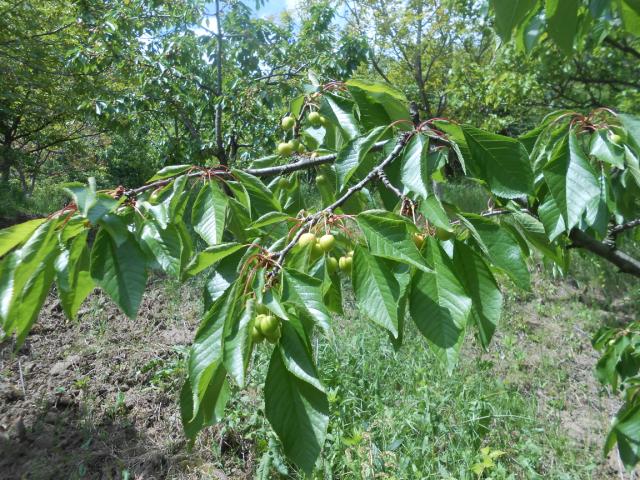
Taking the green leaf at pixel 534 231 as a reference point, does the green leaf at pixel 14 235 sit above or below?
above

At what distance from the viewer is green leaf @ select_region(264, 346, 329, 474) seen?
2.08ft

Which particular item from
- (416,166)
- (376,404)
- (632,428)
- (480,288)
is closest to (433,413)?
(376,404)

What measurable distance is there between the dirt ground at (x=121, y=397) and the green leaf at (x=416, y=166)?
2.12 meters

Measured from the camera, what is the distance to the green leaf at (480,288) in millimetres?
693

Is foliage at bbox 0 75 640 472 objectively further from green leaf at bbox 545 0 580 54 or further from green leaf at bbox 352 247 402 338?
green leaf at bbox 545 0 580 54

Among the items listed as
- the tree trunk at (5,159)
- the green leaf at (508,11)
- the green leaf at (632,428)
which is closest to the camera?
the green leaf at (508,11)

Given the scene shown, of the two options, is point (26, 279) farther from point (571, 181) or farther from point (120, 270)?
point (571, 181)

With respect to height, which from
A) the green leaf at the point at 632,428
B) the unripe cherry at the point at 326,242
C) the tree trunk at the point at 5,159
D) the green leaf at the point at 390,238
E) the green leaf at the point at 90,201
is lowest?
the green leaf at the point at 632,428

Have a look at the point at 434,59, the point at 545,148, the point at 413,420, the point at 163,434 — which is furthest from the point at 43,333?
the point at 434,59

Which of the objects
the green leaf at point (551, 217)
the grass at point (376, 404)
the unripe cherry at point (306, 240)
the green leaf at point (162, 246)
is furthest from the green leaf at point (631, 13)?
the grass at point (376, 404)

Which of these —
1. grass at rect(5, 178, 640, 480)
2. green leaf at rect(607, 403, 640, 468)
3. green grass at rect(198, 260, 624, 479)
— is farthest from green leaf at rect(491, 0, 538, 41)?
grass at rect(5, 178, 640, 480)

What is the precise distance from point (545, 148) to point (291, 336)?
732mm

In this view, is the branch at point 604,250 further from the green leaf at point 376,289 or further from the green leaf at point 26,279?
the green leaf at point 26,279

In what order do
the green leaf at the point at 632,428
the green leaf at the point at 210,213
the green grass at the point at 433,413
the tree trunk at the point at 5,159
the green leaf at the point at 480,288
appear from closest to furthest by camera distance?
the green leaf at the point at 480,288 < the green leaf at the point at 210,213 < the green leaf at the point at 632,428 < the green grass at the point at 433,413 < the tree trunk at the point at 5,159
